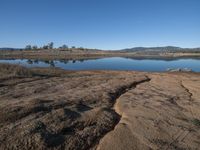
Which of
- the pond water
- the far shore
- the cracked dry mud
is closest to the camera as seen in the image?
the cracked dry mud

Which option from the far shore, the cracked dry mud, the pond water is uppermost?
the cracked dry mud

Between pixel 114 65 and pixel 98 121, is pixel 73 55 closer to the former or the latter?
pixel 114 65

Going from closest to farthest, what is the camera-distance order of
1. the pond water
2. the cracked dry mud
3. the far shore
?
the cracked dry mud → the pond water → the far shore

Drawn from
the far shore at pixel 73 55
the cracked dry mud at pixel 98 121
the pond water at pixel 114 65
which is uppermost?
the cracked dry mud at pixel 98 121

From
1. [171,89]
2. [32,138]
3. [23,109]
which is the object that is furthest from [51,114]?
[171,89]

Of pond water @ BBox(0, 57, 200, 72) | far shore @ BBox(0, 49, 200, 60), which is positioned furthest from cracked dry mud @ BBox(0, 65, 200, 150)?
far shore @ BBox(0, 49, 200, 60)

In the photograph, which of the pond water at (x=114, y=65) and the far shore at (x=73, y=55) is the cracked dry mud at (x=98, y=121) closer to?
the pond water at (x=114, y=65)

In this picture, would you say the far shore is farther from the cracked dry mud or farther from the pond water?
the cracked dry mud

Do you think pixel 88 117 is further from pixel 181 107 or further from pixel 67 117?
pixel 181 107

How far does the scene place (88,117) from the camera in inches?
316

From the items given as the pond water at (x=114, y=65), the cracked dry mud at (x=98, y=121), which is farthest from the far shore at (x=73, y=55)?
the cracked dry mud at (x=98, y=121)

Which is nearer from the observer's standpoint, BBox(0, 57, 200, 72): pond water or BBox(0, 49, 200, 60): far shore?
BBox(0, 57, 200, 72): pond water

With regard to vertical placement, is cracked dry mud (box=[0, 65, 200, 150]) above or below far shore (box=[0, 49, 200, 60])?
above

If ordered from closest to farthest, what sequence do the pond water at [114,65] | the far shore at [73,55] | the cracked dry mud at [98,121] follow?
the cracked dry mud at [98,121] < the pond water at [114,65] < the far shore at [73,55]
